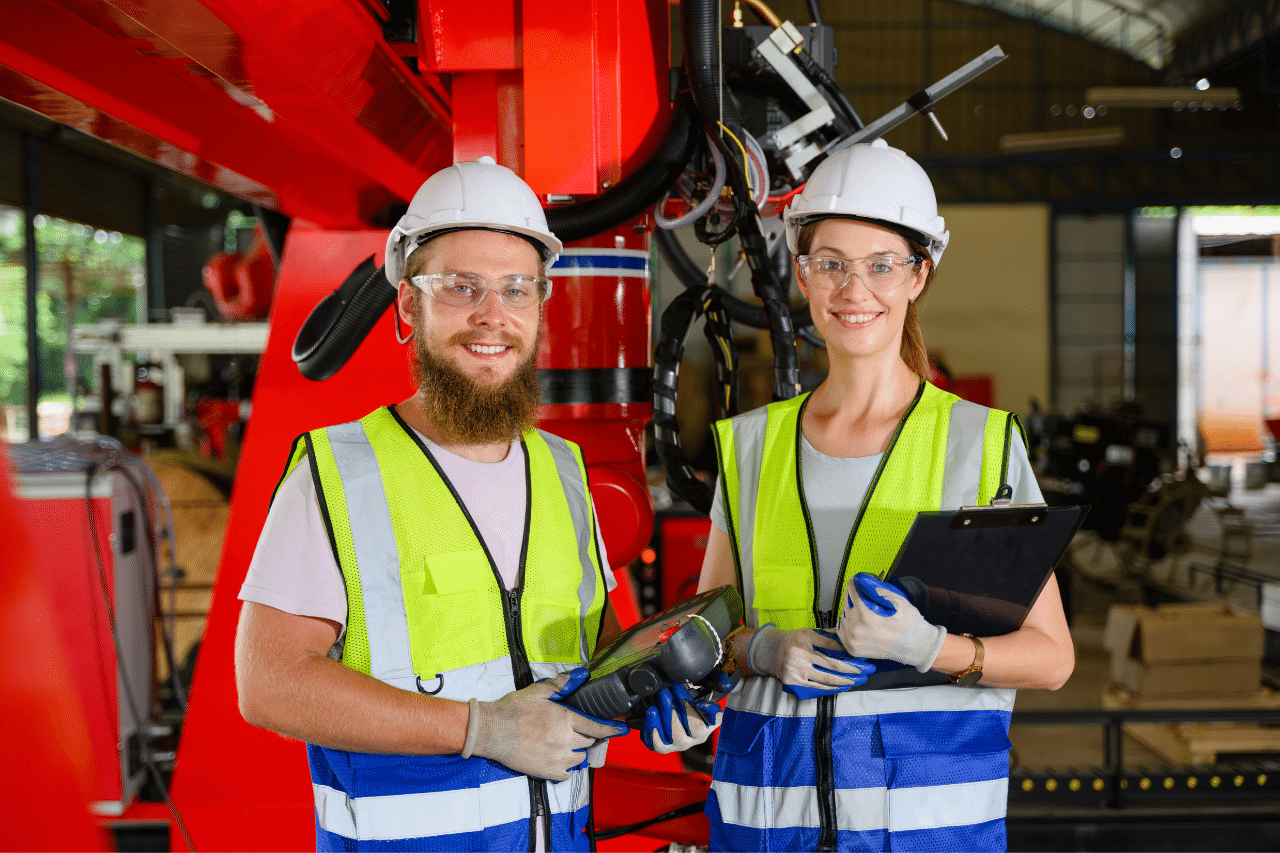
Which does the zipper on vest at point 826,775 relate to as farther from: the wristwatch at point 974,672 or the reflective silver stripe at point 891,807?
the wristwatch at point 974,672

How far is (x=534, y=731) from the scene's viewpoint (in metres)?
1.48

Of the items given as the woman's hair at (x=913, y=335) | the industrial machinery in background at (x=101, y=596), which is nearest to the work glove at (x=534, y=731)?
the woman's hair at (x=913, y=335)

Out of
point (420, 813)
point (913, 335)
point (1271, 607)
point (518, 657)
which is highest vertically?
point (913, 335)

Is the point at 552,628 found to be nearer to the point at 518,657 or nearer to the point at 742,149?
the point at 518,657

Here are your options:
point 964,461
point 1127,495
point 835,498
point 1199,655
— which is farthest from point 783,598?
point 1127,495

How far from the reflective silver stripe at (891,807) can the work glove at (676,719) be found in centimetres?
20

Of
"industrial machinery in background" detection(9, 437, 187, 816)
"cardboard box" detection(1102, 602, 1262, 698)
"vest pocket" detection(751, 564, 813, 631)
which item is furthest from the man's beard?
"cardboard box" detection(1102, 602, 1262, 698)

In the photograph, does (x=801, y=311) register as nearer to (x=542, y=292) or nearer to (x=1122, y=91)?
(x=542, y=292)

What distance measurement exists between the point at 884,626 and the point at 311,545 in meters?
0.93

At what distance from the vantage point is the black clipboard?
144 cm

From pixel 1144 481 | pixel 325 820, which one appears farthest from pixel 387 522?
pixel 1144 481

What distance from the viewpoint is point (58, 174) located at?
13523 millimetres

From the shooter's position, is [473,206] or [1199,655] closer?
[473,206]

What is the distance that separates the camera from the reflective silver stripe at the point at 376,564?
1.53 m
